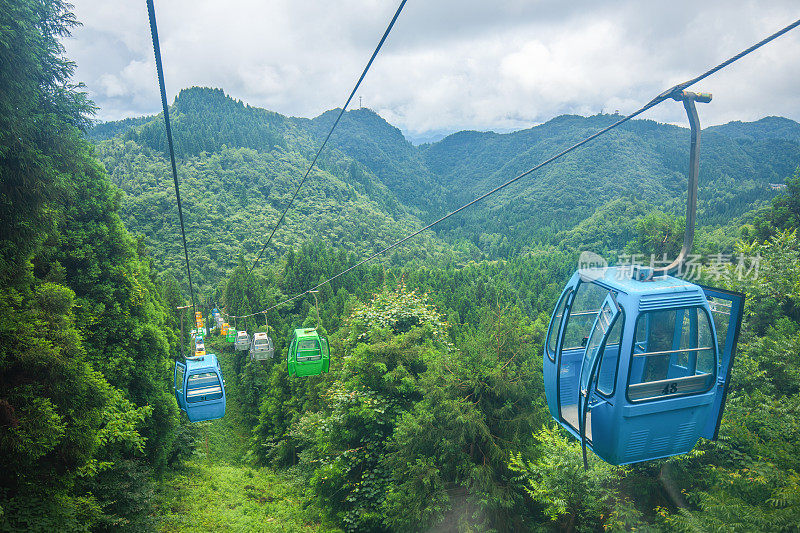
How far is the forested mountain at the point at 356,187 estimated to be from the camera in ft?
295

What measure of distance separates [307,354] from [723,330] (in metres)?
11.2

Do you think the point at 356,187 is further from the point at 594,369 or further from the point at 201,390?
the point at 594,369

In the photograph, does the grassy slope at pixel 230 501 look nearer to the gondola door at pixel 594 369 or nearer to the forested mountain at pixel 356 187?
the gondola door at pixel 594 369

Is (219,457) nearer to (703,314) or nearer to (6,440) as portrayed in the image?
(6,440)

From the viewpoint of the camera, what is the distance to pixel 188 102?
14988 cm

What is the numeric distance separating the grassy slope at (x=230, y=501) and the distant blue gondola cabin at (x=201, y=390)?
4.60m

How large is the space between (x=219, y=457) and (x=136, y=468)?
574 inches

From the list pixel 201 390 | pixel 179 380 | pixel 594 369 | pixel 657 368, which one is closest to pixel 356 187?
pixel 179 380

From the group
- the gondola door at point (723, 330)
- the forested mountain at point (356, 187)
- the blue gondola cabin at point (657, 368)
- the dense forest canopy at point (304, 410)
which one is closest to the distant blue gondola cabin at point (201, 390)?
the dense forest canopy at point (304, 410)

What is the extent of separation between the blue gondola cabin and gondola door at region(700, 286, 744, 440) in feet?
0.04

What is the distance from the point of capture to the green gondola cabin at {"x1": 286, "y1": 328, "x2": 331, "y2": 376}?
13.7 metres

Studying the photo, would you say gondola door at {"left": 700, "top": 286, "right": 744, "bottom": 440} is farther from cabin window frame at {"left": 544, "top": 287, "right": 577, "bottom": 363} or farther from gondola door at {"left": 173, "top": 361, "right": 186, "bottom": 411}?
gondola door at {"left": 173, "top": 361, "right": 186, "bottom": 411}

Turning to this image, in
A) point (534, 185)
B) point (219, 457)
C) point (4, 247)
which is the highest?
point (534, 185)

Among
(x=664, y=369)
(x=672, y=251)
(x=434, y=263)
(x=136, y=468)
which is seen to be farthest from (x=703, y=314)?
(x=434, y=263)
